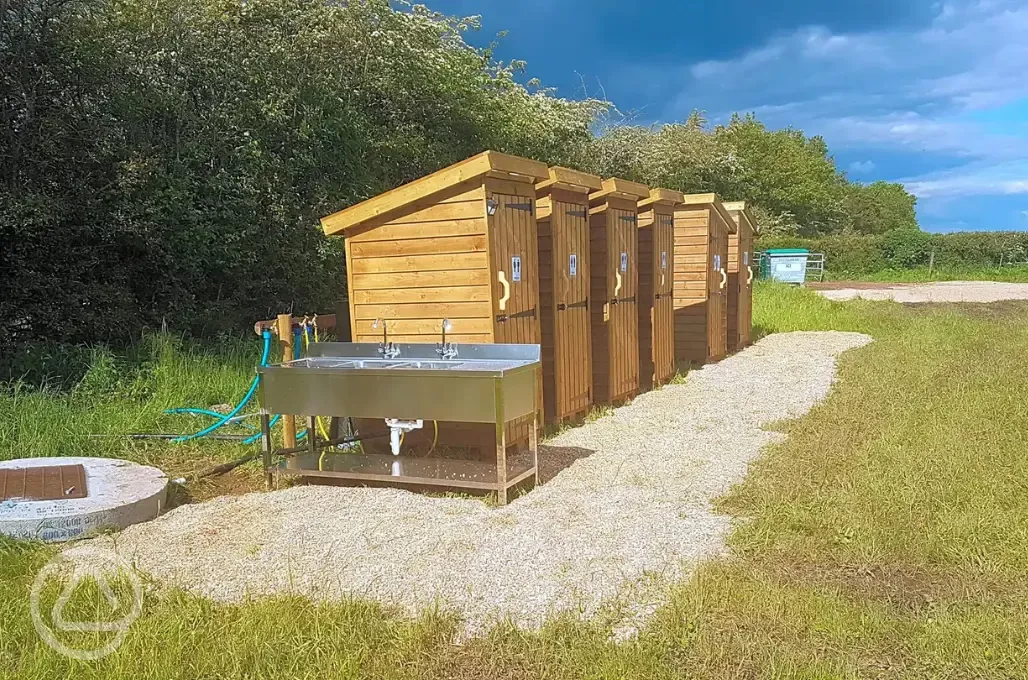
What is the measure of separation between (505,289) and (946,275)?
32804 mm

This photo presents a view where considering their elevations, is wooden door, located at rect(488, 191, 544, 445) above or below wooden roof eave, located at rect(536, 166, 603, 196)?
Result: below

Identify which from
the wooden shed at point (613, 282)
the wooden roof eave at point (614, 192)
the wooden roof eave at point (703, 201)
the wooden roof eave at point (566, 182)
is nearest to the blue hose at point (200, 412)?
the wooden roof eave at point (566, 182)

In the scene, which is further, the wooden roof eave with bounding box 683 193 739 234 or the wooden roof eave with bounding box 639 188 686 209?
the wooden roof eave with bounding box 683 193 739 234

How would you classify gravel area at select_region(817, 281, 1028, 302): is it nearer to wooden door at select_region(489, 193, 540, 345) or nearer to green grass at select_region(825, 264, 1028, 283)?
green grass at select_region(825, 264, 1028, 283)

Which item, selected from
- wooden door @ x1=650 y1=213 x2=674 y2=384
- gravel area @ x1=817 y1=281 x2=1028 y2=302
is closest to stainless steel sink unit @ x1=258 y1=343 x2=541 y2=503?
wooden door @ x1=650 y1=213 x2=674 y2=384

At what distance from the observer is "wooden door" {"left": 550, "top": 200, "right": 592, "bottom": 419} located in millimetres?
7770

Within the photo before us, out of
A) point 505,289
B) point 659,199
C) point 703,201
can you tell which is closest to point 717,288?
point 703,201

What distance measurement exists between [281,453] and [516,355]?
1898 mm

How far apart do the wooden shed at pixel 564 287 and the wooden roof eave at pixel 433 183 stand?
73 centimetres

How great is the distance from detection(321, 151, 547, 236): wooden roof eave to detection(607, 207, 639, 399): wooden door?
7.24 feet

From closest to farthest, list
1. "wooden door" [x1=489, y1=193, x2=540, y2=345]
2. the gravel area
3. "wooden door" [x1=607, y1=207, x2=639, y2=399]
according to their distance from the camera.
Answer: "wooden door" [x1=489, y1=193, x2=540, y2=345]
"wooden door" [x1=607, y1=207, x2=639, y2=399]
the gravel area

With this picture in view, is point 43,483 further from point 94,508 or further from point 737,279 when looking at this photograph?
point 737,279

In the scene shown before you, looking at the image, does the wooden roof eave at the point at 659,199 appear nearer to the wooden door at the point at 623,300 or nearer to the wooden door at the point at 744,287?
the wooden door at the point at 623,300

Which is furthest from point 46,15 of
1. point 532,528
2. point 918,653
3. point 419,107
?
point 918,653
